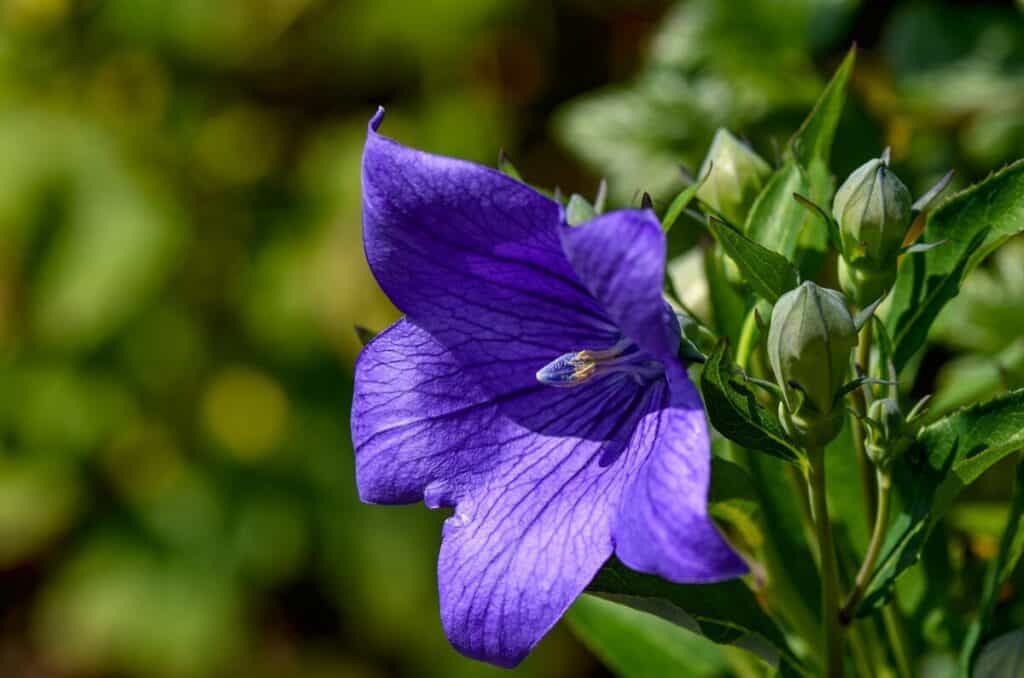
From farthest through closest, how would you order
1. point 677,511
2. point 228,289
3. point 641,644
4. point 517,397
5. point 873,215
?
point 228,289 < point 641,644 < point 517,397 < point 873,215 < point 677,511

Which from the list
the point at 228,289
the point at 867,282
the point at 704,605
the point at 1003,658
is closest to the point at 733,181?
the point at 867,282

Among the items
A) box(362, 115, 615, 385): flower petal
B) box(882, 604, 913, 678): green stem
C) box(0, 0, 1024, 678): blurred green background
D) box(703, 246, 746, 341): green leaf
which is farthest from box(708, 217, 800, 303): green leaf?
box(0, 0, 1024, 678): blurred green background

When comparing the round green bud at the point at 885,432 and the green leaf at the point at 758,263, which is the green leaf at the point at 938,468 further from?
the green leaf at the point at 758,263

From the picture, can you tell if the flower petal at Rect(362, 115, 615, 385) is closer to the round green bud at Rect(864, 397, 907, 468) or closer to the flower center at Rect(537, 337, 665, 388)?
the flower center at Rect(537, 337, 665, 388)

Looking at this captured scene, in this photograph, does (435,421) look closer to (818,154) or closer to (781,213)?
(781,213)

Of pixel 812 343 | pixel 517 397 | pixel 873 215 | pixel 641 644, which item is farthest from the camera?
pixel 641 644

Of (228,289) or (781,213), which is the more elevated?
(781,213)

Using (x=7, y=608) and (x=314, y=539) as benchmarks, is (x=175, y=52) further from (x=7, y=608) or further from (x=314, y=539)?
(x=7, y=608)

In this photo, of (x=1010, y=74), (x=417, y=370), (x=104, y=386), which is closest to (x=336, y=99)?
(x=104, y=386)
